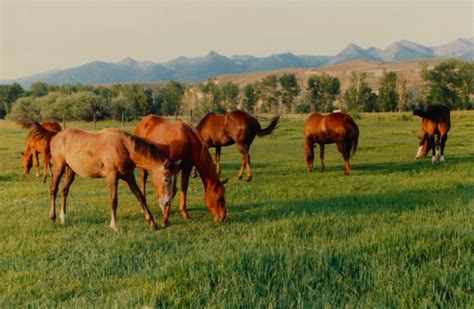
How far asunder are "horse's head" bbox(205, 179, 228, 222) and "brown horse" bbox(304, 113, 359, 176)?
710 centimetres

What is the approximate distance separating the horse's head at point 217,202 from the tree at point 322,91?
85801 millimetres

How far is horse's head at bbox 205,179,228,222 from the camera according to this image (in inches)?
304

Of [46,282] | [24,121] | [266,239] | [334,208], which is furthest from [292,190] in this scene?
[46,282]

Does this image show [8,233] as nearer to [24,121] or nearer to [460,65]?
[24,121]

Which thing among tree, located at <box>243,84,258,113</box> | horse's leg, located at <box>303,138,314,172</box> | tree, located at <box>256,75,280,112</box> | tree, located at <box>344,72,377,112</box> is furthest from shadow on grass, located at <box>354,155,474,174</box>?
tree, located at <box>256,75,280,112</box>

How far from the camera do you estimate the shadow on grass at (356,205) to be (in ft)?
25.4

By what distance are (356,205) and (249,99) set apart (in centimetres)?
8277

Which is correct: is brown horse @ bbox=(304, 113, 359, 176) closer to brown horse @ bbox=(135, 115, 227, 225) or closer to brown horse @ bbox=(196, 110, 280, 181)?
brown horse @ bbox=(196, 110, 280, 181)

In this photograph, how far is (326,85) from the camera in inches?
3617

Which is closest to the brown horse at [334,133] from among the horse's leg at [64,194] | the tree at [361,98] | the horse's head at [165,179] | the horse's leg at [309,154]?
the horse's leg at [309,154]

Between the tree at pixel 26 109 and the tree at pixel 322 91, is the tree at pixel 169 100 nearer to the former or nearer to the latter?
the tree at pixel 26 109

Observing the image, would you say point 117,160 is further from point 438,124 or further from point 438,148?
point 438,124

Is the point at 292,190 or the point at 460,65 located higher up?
the point at 460,65

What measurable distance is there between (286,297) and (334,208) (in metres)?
4.79
